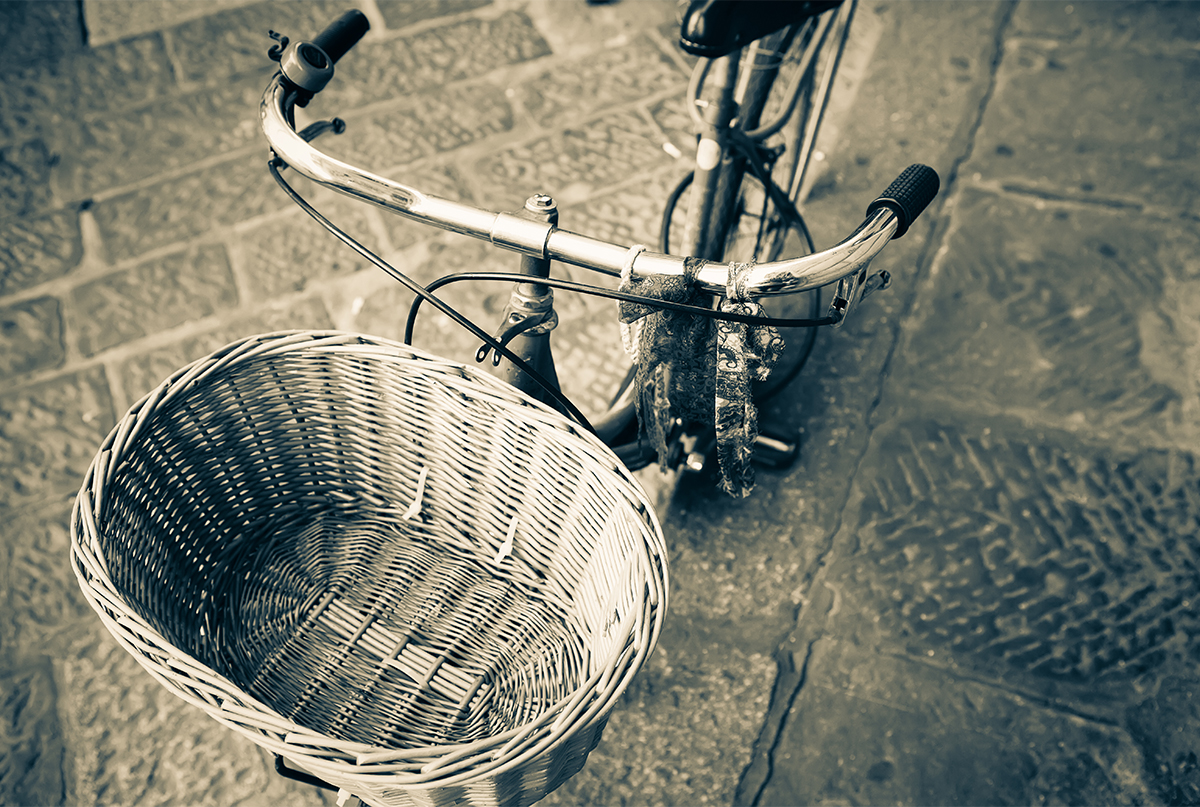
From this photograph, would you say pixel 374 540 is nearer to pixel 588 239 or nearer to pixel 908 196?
pixel 588 239

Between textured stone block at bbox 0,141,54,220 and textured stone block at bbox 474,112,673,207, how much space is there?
4.30ft

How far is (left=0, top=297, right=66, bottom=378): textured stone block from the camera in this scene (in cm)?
216

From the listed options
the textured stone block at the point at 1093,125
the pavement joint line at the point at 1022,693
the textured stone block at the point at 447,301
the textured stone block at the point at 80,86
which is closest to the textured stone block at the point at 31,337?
the textured stone block at the point at 80,86

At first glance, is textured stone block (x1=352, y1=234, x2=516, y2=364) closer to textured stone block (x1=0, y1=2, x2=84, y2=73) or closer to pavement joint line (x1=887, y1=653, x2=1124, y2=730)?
pavement joint line (x1=887, y1=653, x2=1124, y2=730)

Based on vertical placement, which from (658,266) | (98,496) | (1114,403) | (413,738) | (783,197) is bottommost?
(1114,403)

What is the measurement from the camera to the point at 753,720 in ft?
5.54

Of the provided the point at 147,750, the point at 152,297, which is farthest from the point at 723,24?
the point at 152,297

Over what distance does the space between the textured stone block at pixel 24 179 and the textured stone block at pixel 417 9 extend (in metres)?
1.18

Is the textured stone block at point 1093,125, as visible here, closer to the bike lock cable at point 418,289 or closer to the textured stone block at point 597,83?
the textured stone block at point 597,83

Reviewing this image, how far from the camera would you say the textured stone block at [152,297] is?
7.26 feet

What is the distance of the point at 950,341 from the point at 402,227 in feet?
5.21

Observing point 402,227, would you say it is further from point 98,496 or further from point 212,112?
point 98,496

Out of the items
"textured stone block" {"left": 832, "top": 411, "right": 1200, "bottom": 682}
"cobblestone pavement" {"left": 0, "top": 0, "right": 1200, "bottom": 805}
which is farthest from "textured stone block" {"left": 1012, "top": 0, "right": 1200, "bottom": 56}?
"textured stone block" {"left": 832, "top": 411, "right": 1200, "bottom": 682}

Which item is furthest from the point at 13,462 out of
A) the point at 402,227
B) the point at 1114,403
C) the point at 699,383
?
the point at 1114,403
